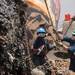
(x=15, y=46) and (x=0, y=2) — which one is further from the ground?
(x=0, y=2)

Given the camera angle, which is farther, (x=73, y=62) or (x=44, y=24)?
(x=44, y=24)

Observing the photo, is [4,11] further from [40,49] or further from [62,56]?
[62,56]

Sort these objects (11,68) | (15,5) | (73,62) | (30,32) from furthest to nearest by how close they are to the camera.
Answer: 1. (30,32)
2. (73,62)
3. (15,5)
4. (11,68)

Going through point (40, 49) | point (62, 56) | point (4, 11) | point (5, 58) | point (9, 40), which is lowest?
point (62, 56)

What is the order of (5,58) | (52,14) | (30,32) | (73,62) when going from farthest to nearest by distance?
(52,14), (30,32), (73,62), (5,58)

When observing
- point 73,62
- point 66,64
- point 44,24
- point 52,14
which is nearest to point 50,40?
point 44,24

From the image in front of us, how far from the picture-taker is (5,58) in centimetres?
209

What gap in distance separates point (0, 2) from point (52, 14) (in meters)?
8.29

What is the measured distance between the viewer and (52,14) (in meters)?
10.5

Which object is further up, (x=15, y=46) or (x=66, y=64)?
(x=15, y=46)

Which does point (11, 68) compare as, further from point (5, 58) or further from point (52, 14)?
point (52, 14)

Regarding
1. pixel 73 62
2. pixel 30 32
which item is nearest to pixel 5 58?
pixel 73 62

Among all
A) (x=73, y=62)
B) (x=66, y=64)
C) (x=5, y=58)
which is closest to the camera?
(x=5, y=58)

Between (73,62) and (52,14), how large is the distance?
4.81 m
